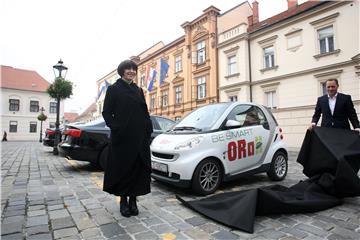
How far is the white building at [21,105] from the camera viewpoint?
41.7 meters

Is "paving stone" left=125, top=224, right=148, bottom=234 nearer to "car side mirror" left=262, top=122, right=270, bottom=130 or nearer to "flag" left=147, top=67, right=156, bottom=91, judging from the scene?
"car side mirror" left=262, top=122, right=270, bottom=130

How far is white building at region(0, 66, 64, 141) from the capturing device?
4166cm

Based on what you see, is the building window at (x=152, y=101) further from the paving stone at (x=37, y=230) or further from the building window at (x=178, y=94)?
the paving stone at (x=37, y=230)

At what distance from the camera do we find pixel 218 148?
4.26 metres

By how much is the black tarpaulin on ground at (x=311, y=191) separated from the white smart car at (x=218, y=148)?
1.86ft

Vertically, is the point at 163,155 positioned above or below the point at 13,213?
above

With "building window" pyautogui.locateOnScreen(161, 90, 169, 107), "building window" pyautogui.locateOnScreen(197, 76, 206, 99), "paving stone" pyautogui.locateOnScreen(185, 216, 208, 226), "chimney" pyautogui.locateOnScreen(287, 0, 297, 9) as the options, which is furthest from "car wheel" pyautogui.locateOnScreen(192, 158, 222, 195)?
"building window" pyautogui.locateOnScreen(161, 90, 169, 107)

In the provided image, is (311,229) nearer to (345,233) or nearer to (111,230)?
(345,233)

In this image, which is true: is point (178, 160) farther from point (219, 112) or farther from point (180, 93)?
point (180, 93)

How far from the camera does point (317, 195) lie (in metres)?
3.57

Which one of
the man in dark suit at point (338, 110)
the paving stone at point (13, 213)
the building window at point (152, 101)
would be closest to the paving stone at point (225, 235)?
the paving stone at point (13, 213)

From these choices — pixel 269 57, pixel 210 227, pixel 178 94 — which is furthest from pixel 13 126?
pixel 210 227

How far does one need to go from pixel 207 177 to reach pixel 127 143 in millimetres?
1718

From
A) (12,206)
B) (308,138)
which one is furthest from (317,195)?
(12,206)
